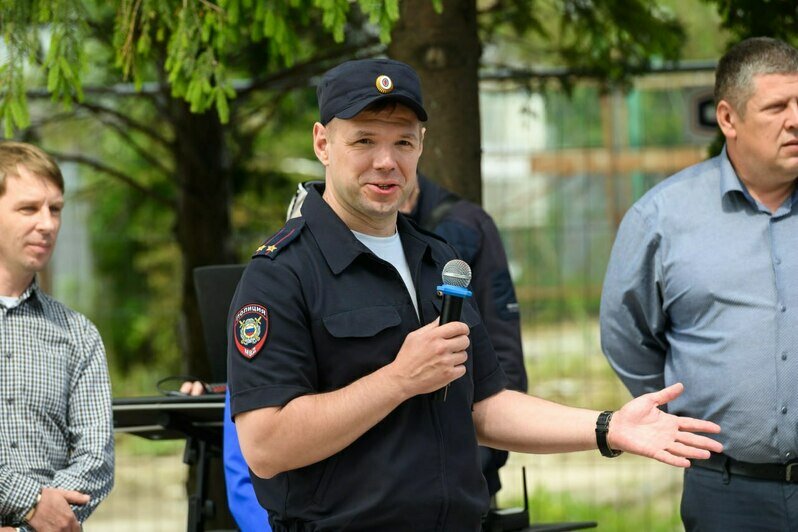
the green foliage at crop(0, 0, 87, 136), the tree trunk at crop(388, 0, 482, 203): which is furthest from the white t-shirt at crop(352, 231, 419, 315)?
the tree trunk at crop(388, 0, 482, 203)

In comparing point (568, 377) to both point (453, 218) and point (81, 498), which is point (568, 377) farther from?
point (81, 498)

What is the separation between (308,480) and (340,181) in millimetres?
713

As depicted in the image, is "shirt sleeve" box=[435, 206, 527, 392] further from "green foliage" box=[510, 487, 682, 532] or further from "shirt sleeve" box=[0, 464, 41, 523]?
"green foliage" box=[510, 487, 682, 532]

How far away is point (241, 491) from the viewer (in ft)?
12.0

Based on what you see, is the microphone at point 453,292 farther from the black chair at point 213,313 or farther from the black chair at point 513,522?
the black chair at point 213,313

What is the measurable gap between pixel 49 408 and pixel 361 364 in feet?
5.59

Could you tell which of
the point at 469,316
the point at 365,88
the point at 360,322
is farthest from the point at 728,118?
the point at 360,322

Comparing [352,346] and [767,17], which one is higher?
[767,17]

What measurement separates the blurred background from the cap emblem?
2.98m

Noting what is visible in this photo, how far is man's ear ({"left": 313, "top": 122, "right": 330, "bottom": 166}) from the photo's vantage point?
111 inches

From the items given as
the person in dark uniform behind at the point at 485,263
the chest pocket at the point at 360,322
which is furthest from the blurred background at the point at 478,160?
the chest pocket at the point at 360,322

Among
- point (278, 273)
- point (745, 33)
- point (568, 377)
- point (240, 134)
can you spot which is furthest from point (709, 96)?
point (278, 273)

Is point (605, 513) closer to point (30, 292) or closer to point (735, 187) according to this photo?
point (735, 187)

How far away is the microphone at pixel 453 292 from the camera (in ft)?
8.38
